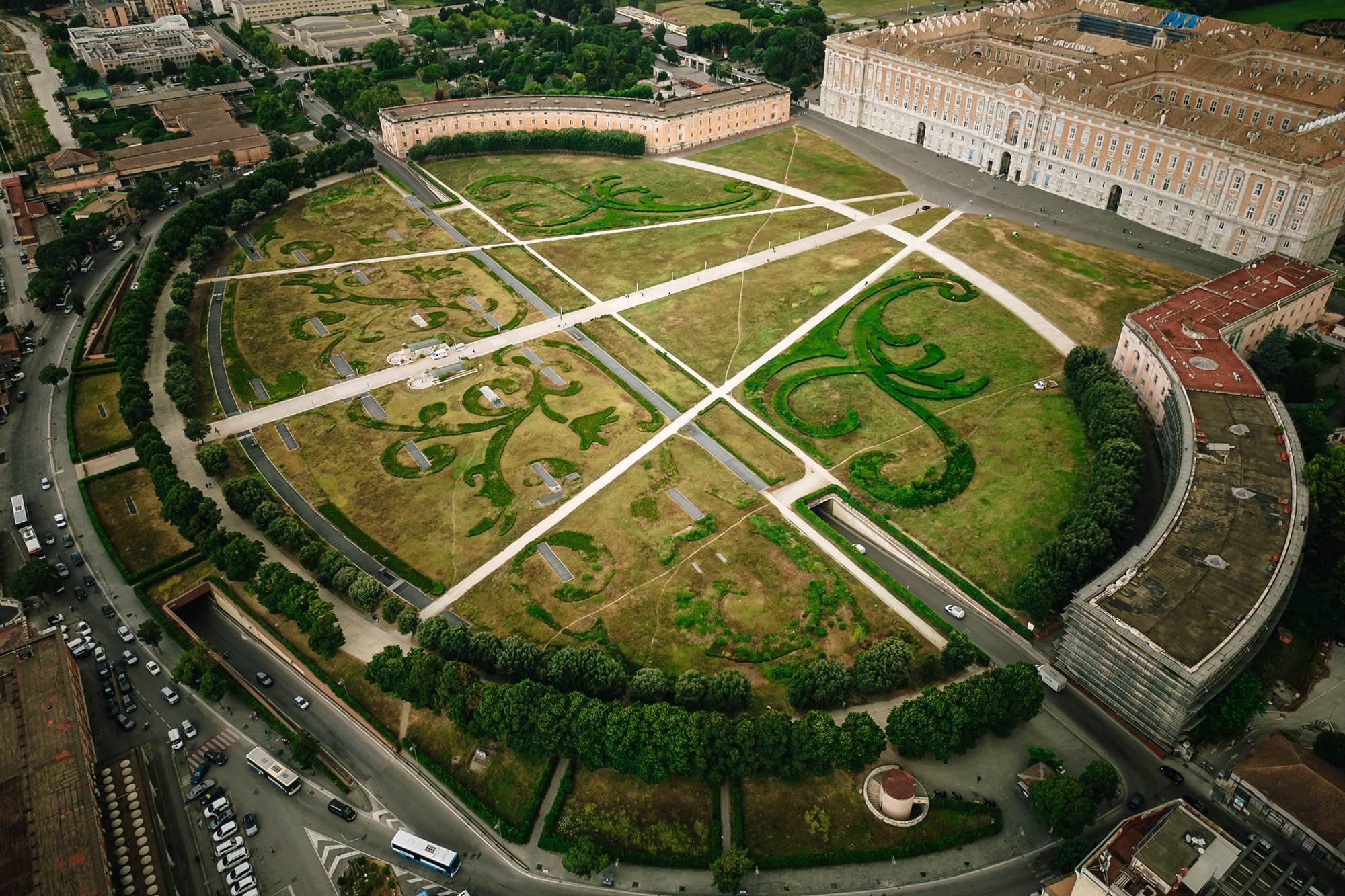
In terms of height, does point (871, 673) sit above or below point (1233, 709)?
below

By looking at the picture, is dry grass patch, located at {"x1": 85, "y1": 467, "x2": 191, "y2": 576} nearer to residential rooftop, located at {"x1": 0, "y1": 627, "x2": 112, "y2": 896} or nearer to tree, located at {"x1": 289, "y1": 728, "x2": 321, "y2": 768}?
residential rooftop, located at {"x1": 0, "y1": 627, "x2": 112, "y2": 896}

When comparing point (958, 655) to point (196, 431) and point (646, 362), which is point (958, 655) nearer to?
point (646, 362)

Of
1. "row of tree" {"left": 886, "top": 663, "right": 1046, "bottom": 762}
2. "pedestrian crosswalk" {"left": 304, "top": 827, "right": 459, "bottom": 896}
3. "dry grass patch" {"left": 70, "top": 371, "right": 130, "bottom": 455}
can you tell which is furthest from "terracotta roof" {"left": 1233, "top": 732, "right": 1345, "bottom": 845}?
"dry grass patch" {"left": 70, "top": 371, "right": 130, "bottom": 455}

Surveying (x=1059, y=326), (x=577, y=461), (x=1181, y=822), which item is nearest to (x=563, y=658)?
(x=577, y=461)

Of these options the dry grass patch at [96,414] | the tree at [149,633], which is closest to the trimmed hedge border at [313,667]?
the tree at [149,633]

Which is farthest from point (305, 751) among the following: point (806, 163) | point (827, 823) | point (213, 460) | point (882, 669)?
point (806, 163)
